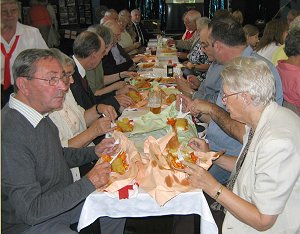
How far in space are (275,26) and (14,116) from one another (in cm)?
370

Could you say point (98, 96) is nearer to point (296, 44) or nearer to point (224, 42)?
point (224, 42)

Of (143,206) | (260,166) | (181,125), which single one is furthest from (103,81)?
(260,166)

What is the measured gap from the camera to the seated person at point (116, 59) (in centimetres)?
467

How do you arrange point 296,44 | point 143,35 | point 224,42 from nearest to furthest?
point 224,42 → point 296,44 → point 143,35

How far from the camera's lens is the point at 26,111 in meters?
1.72

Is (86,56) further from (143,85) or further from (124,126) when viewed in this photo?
(124,126)

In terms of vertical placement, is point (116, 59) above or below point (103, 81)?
above

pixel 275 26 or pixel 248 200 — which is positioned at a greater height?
pixel 275 26

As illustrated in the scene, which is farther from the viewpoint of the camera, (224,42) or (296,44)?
Result: (296,44)

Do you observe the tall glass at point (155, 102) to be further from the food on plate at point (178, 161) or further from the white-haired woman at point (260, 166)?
the white-haired woman at point (260, 166)

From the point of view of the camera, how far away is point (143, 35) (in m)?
8.06

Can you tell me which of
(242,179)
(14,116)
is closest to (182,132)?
(242,179)

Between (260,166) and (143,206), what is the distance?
58 centimetres

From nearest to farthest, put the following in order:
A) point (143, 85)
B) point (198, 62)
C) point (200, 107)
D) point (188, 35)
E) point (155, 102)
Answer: point (200, 107), point (155, 102), point (143, 85), point (198, 62), point (188, 35)
